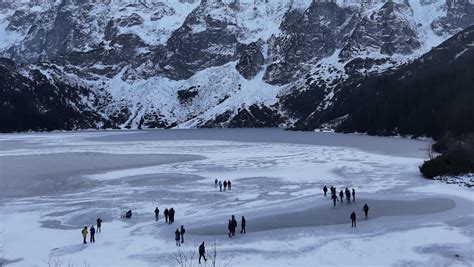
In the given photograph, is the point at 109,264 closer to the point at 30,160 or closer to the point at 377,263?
the point at 377,263

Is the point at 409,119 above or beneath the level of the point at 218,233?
above

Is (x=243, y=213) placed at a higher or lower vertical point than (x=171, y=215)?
lower

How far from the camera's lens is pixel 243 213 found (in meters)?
38.4

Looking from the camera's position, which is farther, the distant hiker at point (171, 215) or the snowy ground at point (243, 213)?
the distant hiker at point (171, 215)

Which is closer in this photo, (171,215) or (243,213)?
(171,215)

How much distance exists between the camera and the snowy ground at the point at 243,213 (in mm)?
27016

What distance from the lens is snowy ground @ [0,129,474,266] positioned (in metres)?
27.0

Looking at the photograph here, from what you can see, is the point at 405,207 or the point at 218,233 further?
the point at 405,207

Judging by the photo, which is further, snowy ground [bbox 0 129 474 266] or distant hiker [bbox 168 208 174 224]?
distant hiker [bbox 168 208 174 224]

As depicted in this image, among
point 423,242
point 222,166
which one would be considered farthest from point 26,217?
point 222,166

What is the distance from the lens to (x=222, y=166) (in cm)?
7031

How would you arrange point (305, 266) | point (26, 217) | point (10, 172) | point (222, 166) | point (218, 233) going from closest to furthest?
1. point (305, 266)
2. point (218, 233)
3. point (26, 217)
4. point (10, 172)
5. point (222, 166)

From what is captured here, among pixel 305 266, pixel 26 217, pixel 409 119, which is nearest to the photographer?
pixel 305 266

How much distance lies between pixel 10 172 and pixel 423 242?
2221 inches
